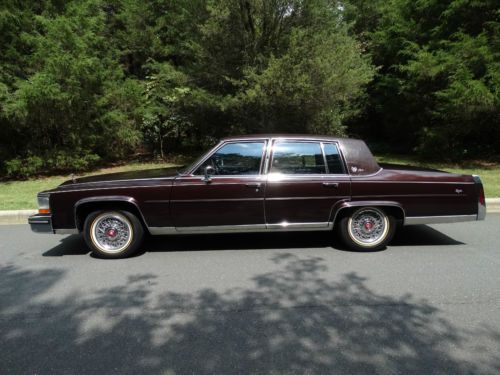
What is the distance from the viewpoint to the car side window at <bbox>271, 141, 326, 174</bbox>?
4.96 metres

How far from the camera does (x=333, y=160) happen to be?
5016 mm

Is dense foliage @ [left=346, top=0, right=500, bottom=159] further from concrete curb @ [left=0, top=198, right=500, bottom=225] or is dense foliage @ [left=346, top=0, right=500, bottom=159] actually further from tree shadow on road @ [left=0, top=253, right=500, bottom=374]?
tree shadow on road @ [left=0, top=253, right=500, bottom=374]

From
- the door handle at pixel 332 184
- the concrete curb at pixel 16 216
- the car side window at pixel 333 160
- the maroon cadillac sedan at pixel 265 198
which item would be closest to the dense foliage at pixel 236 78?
the concrete curb at pixel 16 216

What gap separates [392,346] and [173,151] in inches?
678

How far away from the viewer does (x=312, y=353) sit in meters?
2.72

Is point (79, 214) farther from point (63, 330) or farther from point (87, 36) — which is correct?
point (87, 36)

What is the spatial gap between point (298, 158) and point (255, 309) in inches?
89.1

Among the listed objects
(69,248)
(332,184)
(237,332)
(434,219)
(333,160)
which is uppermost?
(333,160)

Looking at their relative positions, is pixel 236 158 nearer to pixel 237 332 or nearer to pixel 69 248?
pixel 237 332

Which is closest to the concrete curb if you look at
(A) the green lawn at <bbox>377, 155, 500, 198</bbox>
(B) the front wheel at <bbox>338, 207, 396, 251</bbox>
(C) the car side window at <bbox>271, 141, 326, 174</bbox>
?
(A) the green lawn at <bbox>377, 155, 500, 198</bbox>

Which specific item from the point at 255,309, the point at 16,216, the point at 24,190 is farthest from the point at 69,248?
the point at 24,190

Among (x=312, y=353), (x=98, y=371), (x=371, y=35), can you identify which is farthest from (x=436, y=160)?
(x=98, y=371)

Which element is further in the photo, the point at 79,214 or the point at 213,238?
the point at 213,238

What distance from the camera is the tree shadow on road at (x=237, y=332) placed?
261cm
